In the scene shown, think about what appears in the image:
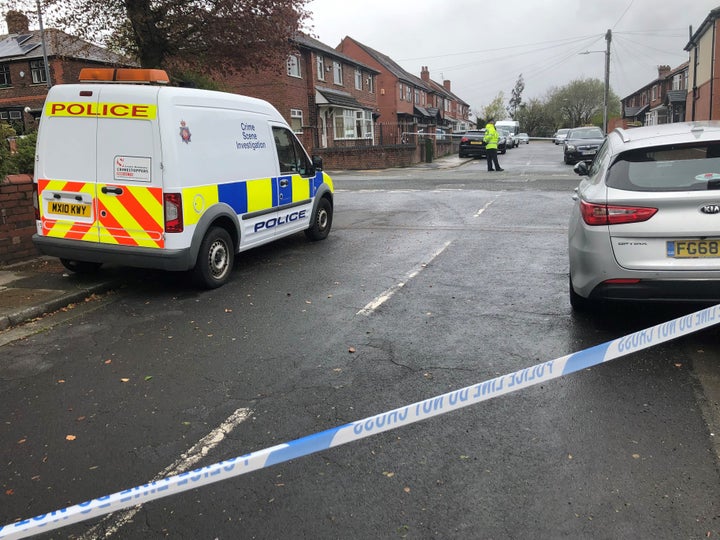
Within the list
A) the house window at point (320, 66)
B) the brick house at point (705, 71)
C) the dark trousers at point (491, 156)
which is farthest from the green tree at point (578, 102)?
the dark trousers at point (491, 156)

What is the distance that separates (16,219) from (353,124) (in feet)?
107

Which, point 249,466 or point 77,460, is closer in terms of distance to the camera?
point 249,466

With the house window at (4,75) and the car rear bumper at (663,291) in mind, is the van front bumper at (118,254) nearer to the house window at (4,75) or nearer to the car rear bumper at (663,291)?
the car rear bumper at (663,291)

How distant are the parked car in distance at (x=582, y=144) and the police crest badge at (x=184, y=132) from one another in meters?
23.6

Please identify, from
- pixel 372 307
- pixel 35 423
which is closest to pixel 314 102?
pixel 372 307

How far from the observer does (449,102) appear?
87.7m

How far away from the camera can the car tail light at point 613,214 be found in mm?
4469

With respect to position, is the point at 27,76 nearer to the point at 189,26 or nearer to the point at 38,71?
the point at 38,71

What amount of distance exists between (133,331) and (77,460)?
2.33 metres

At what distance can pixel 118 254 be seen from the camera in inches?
254

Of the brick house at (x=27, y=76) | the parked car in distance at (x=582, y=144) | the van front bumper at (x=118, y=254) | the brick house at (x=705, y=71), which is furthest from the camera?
the brick house at (x=27, y=76)

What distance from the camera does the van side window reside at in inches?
329

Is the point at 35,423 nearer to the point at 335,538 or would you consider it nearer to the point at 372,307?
the point at 335,538

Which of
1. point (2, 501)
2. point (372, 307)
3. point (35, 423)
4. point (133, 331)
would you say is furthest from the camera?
point (372, 307)
